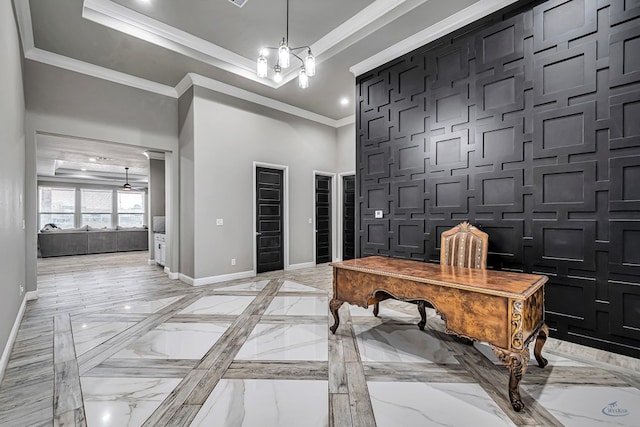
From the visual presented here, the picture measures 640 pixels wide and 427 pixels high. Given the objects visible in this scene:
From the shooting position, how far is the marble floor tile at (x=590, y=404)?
1.62 meters

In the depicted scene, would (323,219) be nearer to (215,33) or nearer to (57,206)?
(215,33)

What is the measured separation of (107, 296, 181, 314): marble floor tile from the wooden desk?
2554 millimetres

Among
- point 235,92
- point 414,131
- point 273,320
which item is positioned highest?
point 235,92

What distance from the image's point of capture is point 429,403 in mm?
1787

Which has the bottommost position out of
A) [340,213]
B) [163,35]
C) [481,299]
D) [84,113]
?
[481,299]

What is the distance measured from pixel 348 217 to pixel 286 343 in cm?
444

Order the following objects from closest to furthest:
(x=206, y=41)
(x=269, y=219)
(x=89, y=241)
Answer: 1. (x=206, y=41)
2. (x=269, y=219)
3. (x=89, y=241)

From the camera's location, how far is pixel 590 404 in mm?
1766

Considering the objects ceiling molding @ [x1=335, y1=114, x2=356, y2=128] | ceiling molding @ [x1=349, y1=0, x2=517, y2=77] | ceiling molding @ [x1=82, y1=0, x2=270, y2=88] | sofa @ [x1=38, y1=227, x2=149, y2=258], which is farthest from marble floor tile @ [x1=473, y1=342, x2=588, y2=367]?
sofa @ [x1=38, y1=227, x2=149, y2=258]

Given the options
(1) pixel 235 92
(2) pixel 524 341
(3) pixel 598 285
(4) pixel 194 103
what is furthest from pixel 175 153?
(3) pixel 598 285

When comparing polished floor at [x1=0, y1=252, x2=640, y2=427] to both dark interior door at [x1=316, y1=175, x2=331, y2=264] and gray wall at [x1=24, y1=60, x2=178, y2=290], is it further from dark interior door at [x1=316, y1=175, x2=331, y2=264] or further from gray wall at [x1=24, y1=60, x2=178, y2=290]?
dark interior door at [x1=316, y1=175, x2=331, y2=264]

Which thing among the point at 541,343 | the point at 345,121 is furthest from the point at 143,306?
the point at 345,121

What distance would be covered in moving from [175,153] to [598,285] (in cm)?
569

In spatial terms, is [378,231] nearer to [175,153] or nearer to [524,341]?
[524,341]
